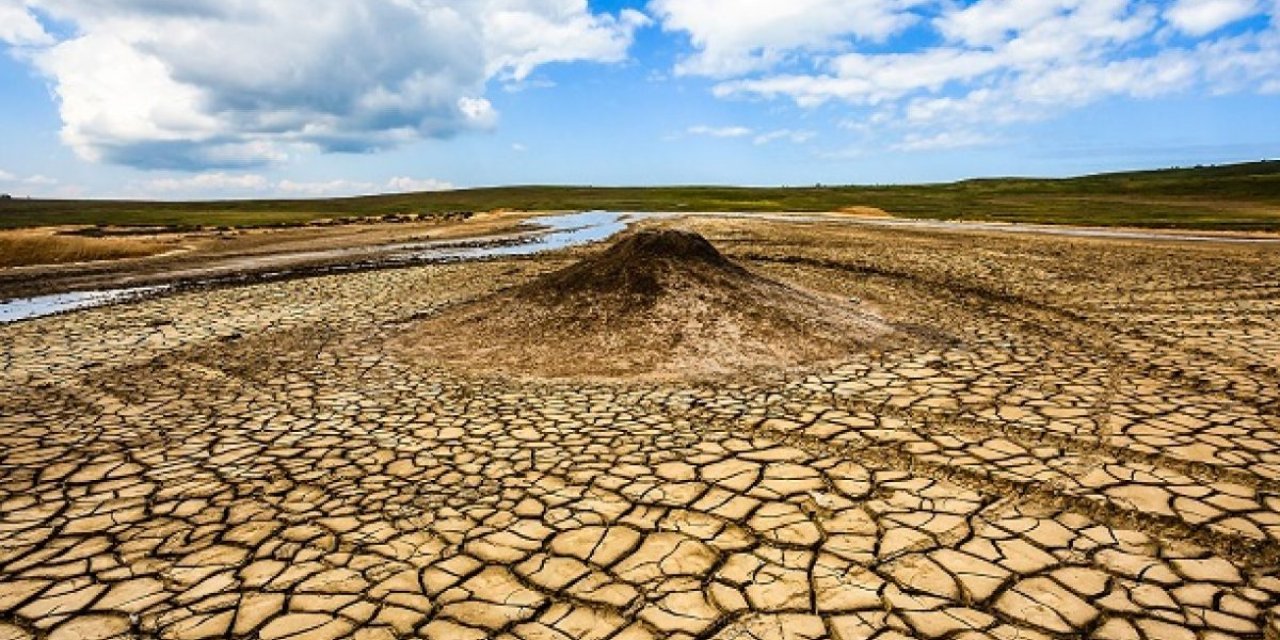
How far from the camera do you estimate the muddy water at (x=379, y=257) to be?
15867 millimetres

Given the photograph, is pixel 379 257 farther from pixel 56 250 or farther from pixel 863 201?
pixel 863 201

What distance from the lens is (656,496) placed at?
4910 millimetres

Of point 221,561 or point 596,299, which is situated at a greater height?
point 596,299

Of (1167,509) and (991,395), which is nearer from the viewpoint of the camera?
(1167,509)

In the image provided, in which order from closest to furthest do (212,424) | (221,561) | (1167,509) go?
(221,561), (1167,509), (212,424)

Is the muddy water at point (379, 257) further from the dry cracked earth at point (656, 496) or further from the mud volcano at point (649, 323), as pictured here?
the mud volcano at point (649, 323)

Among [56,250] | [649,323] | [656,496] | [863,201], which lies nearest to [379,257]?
[56,250]

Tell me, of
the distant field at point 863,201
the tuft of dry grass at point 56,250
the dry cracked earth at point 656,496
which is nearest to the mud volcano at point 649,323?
the dry cracked earth at point 656,496

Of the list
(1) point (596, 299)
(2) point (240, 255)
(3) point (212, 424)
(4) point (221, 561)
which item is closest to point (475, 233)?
(2) point (240, 255)

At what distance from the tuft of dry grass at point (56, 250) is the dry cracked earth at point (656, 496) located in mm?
24650

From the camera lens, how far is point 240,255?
29.2m

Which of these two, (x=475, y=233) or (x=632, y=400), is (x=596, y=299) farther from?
(x=475, y=233)

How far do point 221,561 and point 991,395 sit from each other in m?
6.62

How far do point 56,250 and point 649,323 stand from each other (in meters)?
31.5
